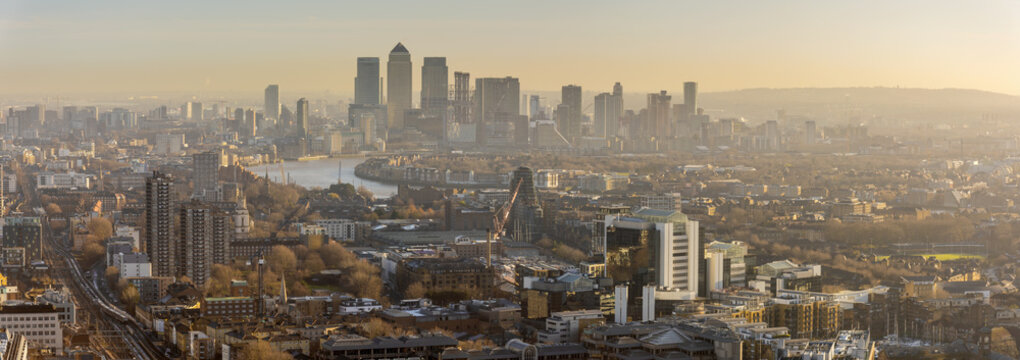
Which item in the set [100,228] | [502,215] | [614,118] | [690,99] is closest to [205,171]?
[502,215]

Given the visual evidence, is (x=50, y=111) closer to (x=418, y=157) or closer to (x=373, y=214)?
(x=373, y=214)

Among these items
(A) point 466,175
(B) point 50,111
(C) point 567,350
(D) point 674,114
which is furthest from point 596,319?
(D) point 674,114

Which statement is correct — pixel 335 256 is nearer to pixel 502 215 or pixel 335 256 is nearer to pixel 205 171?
pixel 502 215

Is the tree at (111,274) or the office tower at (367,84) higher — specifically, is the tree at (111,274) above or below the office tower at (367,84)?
below

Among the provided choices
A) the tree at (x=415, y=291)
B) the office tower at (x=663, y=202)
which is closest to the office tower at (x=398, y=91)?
the office tower at (x=663, y=202)

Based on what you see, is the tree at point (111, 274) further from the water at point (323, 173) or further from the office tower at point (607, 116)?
the office tower at point (607, 116)
